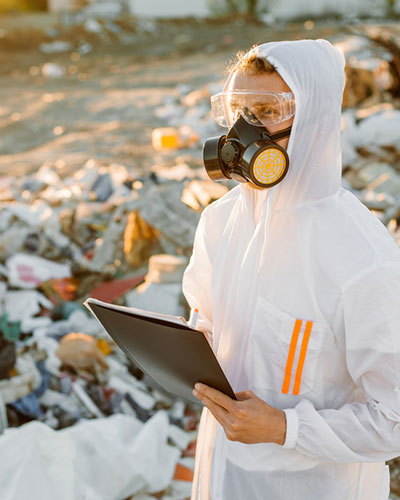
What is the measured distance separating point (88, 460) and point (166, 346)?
4.38 ft

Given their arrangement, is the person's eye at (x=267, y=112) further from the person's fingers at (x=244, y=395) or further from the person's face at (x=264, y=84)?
the person's fingers at (x=244, y=395)

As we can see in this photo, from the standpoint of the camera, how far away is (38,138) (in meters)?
12.1

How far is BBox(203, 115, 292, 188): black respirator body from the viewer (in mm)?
1365

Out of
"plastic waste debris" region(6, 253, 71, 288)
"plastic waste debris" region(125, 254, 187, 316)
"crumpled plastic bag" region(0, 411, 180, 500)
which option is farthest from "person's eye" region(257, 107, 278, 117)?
"plastic waste debris" region(6, 253, 71, 288)

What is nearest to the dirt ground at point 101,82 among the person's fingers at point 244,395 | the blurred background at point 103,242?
the blurred background at point 103,242

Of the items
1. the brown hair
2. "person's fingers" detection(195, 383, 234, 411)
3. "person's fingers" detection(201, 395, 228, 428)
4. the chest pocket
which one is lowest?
"person's fingers" detection(201, 395, 228, 428)

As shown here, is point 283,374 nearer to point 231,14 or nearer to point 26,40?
point 26,40

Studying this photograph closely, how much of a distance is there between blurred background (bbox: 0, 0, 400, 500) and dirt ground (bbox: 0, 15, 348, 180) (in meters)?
0.08

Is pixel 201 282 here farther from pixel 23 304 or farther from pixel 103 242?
pixel 103 242

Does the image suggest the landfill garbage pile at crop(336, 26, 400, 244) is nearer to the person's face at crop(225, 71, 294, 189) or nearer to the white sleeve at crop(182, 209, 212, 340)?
the white sleeve at crop(182, 209, 212, 340)

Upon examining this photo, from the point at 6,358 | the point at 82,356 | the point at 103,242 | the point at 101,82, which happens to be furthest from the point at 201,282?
the point at 101,82

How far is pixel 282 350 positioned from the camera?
1.43 m

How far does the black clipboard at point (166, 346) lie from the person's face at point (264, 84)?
1.39ft

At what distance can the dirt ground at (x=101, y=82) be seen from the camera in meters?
10.9
